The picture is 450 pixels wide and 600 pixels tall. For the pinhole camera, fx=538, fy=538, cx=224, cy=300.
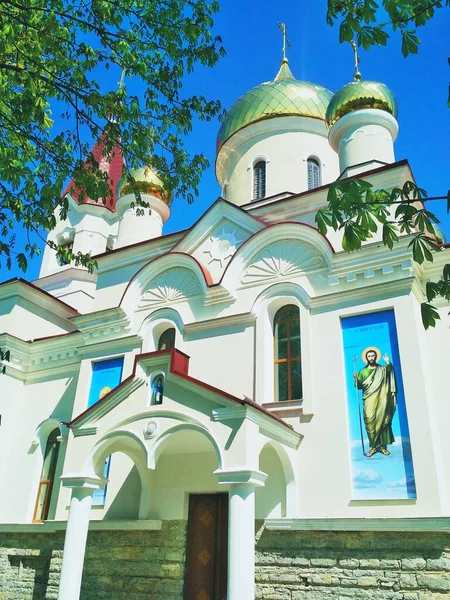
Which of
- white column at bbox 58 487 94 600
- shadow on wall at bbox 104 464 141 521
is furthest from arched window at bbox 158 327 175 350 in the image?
white column at bbox 58 487 94 600

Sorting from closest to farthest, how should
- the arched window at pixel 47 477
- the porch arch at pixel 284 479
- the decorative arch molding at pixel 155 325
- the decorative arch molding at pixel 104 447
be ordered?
the porch arch at pixel 284 479, the decorative arch molding at pixel 104 447, the decorative arch molding at pixel 155 325, the arched window at pixel 47 477

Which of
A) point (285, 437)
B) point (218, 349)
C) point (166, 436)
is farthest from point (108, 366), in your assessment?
point (285, 437)

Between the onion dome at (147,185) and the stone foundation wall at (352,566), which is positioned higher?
the onion dome at (147,185)

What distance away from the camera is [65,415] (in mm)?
11344

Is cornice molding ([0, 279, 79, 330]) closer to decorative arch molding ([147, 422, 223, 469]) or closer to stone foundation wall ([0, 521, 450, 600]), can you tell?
stone foundation wall ([0, 521, 450, 600])

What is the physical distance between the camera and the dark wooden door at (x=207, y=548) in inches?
319

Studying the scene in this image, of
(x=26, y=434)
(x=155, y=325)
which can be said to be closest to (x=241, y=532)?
(x=155, y=325)

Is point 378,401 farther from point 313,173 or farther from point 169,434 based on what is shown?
point 313,173

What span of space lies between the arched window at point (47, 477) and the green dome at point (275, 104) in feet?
29.4

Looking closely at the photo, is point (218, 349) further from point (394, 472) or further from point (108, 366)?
point (394, 472)

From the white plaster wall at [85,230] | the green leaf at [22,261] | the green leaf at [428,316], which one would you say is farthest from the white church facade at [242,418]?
the white plaster wall at [85,230]

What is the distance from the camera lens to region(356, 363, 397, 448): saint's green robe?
7.50 meters

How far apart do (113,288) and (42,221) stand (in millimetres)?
5923

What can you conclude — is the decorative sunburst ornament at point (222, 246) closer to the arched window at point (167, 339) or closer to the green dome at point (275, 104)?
the arched window at point (167, 339)
